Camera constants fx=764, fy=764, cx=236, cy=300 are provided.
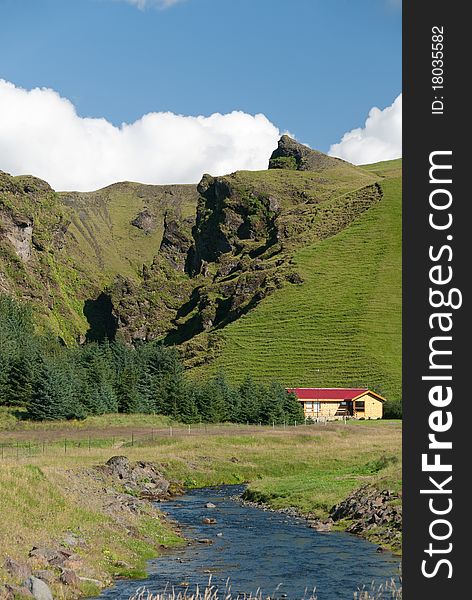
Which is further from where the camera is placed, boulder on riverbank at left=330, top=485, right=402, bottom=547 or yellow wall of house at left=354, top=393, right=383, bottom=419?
yellow wall of house at left=354, top=393, right=383, bottom=419

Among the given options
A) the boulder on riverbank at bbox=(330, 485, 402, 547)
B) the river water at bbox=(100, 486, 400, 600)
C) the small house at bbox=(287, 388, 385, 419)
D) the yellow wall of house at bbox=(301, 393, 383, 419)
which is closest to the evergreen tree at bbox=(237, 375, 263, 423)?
the small house at bbox=(287, 388, 385, 419)

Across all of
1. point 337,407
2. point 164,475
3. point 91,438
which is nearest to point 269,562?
point 164,475

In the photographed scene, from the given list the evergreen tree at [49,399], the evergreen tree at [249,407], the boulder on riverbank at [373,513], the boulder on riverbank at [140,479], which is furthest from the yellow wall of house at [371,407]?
the boulder on riverbank at [373,513]

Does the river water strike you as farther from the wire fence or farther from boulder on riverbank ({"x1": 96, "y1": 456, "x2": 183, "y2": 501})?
the wire fence

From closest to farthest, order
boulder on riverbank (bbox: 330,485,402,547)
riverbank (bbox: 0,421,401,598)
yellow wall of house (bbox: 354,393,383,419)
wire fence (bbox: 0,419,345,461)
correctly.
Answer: riverbank (bbox: 0,421,401,598) → boulder on riverbank (bbox: 330,485,402,547) → wire fence (bbox: 0,419,345,461) → yellow wall of house (bbox: 354,393,383,419)

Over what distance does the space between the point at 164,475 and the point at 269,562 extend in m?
34.8

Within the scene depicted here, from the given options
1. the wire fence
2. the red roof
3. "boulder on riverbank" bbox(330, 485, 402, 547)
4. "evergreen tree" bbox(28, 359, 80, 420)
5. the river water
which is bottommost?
the river water

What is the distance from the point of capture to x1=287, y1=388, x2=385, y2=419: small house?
160m

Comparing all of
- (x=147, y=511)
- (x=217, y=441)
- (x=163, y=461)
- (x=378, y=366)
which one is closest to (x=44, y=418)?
(x=217, y=441)

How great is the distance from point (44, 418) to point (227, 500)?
45.9 meters

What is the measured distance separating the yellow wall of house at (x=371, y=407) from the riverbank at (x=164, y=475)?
143ft

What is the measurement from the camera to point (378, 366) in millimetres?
191250

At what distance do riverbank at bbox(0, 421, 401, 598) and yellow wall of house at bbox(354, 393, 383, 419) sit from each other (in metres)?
43.6

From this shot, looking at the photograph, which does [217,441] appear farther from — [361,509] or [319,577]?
[319,577]
